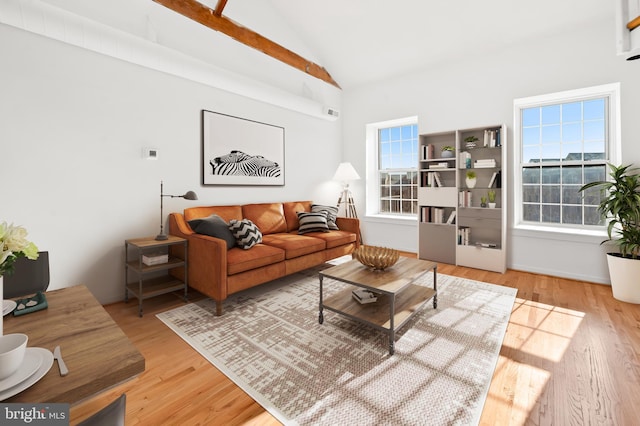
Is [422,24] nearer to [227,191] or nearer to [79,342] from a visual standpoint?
[227,191]

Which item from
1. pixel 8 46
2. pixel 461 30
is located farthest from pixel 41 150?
pixel 461 30

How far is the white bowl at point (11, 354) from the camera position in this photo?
2.58 ft

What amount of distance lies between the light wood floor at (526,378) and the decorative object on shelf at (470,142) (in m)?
2.43

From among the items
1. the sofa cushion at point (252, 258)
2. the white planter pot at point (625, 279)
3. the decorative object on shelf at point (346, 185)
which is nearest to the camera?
the sofa cushion at point (252, 258)

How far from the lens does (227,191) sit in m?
4.25

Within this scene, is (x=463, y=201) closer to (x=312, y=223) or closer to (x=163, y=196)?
(x=312, y=223)

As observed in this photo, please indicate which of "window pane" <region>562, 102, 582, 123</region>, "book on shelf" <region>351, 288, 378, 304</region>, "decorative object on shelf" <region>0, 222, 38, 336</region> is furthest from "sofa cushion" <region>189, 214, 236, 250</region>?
"window pane" <region>562, 102, 582, 123</region>

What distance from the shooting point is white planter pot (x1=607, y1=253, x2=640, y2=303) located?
3115mm

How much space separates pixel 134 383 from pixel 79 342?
1.18 metres

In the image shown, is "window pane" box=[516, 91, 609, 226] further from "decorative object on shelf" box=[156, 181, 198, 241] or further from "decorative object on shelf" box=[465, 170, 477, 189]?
"decorative object on shelf" box=[156, 181, 198, 241]

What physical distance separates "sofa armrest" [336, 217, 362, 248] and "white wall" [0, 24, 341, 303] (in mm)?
1985

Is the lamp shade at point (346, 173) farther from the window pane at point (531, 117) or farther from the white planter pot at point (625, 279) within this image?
the white planter pot at point (625, 279)

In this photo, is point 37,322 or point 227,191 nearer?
point 37,322

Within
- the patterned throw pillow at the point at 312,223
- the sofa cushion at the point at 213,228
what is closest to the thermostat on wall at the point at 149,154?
the sofa cushion at the point at 213,228
